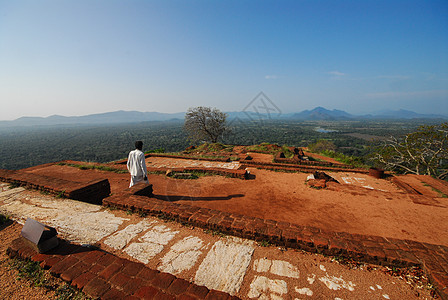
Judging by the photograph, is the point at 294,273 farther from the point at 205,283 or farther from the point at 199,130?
the point at 199,130

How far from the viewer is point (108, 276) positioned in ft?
7.05

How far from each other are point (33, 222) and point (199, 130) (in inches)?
944

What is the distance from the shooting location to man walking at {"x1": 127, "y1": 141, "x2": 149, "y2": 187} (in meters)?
4.89

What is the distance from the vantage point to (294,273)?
2.35m

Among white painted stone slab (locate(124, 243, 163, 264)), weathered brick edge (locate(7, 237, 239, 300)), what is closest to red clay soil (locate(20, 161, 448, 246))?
white painted stone slab (locate(124, 243, 163, 264))

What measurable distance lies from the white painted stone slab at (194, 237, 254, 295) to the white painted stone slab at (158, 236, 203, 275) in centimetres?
18

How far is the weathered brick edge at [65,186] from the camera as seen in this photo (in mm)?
4449

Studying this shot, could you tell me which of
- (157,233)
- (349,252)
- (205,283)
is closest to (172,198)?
Result: (157,233)

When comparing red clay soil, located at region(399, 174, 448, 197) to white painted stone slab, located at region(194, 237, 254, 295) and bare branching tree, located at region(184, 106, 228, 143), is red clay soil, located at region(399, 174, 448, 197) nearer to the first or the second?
white painted stone slab, located at region(194, 237, 254, 295)

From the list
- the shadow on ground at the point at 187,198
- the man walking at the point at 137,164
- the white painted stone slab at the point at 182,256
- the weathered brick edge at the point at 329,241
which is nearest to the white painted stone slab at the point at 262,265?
the weathered brick edge at the point at 329,241

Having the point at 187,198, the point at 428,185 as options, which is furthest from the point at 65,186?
the point at 428,185

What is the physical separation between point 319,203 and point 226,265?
3850 millimetres

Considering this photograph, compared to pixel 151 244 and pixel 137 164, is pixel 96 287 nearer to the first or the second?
pixel 151 244

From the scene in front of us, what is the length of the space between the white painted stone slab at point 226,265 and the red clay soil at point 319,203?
1.76 meters
